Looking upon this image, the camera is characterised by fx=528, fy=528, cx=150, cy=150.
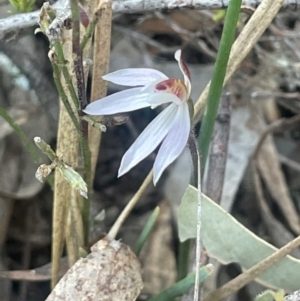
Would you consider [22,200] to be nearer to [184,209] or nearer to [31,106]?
[31,106]

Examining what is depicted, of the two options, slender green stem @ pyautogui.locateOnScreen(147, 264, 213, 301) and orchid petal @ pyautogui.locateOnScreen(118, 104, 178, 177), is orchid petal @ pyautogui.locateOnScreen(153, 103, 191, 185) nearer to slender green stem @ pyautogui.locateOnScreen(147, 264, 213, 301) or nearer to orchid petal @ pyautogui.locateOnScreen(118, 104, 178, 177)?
orchid petal @ pyautogui.locateOnScreen(118, 104, 178, 177)

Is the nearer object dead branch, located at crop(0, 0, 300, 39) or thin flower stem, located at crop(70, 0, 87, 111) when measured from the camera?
thin flower stem, located at crop(70, 0, 87, 111)

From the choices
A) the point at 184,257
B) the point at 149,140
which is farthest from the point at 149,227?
the point at 149,140

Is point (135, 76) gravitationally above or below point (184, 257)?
above

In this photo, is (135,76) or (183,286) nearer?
(135,76)

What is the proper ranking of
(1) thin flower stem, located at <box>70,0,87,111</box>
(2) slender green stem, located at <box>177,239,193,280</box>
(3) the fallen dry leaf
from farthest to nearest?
(2) slender green stem, located at <box>177,239,193,280</box>
(3) the fallen dry leaf
(1) thin flower stem, located at <box>70,0,87,111</box>

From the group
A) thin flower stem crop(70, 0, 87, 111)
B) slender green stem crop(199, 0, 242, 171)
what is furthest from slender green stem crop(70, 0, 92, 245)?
slender green stem crop(199, 0, 242, 171)

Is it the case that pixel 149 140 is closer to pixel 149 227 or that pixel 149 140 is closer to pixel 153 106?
pixel 153 106
